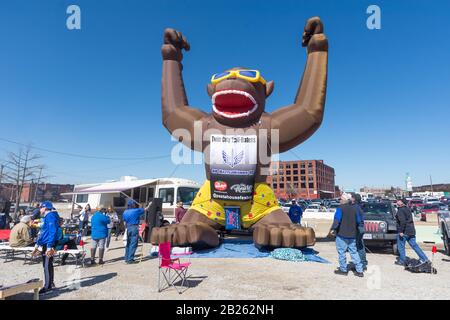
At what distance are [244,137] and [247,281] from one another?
4321 millimetres

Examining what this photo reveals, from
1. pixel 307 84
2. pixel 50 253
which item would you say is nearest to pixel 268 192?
pixel 307 84

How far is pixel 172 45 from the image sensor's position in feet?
32.0

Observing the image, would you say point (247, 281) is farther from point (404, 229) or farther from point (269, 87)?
point (269, 87)

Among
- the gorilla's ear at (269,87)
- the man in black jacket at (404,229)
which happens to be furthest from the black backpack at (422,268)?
the gorilla's ear at (269,87)

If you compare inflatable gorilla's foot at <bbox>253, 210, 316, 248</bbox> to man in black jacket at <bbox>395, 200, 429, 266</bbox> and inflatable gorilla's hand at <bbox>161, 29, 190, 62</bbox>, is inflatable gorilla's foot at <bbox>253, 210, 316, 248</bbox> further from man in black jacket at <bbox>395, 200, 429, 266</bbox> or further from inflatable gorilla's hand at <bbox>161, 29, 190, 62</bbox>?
inflatable gorilla's hand at <bbox>161, 29, 190, 62</bbox>

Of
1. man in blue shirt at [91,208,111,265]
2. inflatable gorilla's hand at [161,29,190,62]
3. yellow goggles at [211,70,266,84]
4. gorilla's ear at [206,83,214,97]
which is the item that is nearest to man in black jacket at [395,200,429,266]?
yellow goggles at [211,70,266,84]

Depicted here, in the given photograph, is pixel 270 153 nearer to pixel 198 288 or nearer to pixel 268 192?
pixel 268 192

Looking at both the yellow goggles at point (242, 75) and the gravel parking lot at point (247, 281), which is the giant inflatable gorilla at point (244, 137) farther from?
the gravel parking lot at point (247, 281)

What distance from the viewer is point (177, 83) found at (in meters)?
9.67

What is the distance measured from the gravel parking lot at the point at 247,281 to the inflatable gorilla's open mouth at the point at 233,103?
4.24 metres

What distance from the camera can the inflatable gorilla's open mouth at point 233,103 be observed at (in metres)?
8.30

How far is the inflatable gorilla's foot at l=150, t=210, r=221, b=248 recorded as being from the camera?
780cm

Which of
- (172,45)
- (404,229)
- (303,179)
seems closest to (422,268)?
(404,229)
